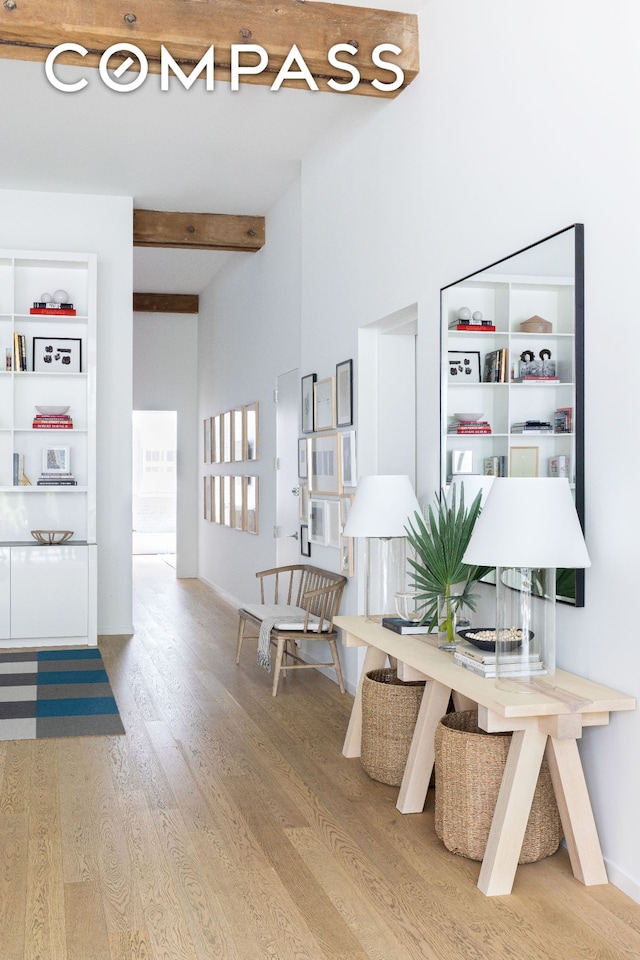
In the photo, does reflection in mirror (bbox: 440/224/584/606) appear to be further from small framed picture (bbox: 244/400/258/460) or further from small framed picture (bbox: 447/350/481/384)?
small framed picture (bbox: 244/400/258/460)

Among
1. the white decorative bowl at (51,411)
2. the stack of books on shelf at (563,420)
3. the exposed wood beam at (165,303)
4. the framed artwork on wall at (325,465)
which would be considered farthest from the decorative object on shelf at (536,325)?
the exposed wood beam at (165,303)

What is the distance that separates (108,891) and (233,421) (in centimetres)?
662

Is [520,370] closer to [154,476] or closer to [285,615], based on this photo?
[285,615]

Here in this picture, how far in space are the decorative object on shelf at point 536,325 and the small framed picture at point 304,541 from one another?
129 inches

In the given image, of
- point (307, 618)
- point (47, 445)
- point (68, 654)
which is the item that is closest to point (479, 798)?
point (307, 618)

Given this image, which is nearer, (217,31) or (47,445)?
(217,31)

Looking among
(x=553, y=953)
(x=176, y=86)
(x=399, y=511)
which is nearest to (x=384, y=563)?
(x=399, y=511)

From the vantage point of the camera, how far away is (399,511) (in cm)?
405

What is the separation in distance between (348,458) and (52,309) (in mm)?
2909

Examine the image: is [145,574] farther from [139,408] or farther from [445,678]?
[445,678]

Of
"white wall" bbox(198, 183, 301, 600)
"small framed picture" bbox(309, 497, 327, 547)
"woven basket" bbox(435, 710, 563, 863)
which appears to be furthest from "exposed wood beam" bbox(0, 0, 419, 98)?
"woven basket" bbox(435, 710, 563, 863)

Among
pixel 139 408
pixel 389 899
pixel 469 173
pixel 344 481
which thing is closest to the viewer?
pixel 389 899

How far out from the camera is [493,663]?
2994 mm

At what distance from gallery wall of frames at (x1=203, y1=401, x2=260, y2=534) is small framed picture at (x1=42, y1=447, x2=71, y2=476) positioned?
1.77 metres
